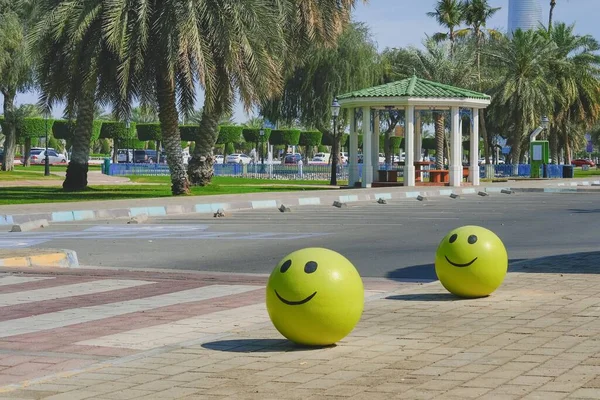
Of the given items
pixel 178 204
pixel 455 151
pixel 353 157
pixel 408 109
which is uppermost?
pixel 408 109

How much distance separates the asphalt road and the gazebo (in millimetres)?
14344

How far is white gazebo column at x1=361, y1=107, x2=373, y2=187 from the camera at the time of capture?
44.3m

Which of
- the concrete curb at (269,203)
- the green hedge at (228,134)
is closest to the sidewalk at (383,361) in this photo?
the concrete curb at (269,203)

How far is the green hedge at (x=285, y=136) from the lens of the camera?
10812cm

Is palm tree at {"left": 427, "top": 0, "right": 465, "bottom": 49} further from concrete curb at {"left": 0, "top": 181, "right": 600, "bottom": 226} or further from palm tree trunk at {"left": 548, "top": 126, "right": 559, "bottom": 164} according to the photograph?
concrete curb at {"left": 0, "top": 181, "right": 600, "bottom": 226}

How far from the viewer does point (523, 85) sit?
64500 millimetres

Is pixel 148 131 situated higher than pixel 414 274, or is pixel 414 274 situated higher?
pixel 148 131

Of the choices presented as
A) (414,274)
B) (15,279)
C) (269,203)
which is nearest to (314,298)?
(414,274)

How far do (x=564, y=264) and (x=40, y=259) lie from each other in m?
7.10

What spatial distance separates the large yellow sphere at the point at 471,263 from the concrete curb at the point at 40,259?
598cm

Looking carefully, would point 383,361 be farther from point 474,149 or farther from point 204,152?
point 474,149

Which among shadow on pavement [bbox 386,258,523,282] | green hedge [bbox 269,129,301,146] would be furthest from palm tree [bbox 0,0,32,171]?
green hedge [bbox 269,129,301,146]

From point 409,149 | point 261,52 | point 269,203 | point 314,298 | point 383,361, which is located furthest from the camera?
point 409,149

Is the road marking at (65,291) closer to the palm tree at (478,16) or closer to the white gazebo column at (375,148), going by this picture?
the white gazebo column at (375,148)
